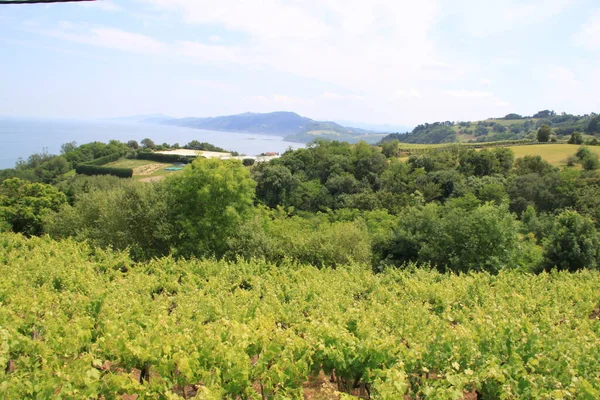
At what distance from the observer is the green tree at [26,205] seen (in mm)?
34906

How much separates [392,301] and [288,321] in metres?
3.00

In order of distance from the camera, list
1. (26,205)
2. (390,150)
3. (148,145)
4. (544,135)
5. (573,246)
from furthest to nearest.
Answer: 1. (148,145)
2. (544,135)
3. (390,150)
4. (26,205)
5. (573,246)

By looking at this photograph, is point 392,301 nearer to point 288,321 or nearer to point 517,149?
point 288,321

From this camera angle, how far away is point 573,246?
18.5 m

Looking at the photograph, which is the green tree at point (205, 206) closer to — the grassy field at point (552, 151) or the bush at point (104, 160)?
the grassy field at point (552, 151)

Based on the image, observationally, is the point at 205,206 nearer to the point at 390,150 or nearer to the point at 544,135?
the point at 390,150

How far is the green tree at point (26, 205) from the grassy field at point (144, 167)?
35855mm

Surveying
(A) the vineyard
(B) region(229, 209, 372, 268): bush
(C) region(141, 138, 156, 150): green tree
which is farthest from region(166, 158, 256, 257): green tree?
(C) region(141, 138, 156, 150): green tree

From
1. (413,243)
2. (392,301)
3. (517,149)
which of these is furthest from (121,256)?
(517,149)

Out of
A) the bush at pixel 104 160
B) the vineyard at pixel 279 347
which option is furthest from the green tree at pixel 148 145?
the vineyard at pixel 279 347

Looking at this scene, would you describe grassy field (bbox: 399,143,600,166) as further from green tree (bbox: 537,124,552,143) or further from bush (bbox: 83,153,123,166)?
bush (bbox: 83,153,123,166)

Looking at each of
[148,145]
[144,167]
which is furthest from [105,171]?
[148,145]

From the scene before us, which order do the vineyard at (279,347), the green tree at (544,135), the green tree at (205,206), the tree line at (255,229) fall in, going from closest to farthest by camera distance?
the vineyard at (279,347), the tree line at (255,229), the green tree at (205,206), the green tree at (544,135)

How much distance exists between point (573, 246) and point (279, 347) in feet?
62.8
